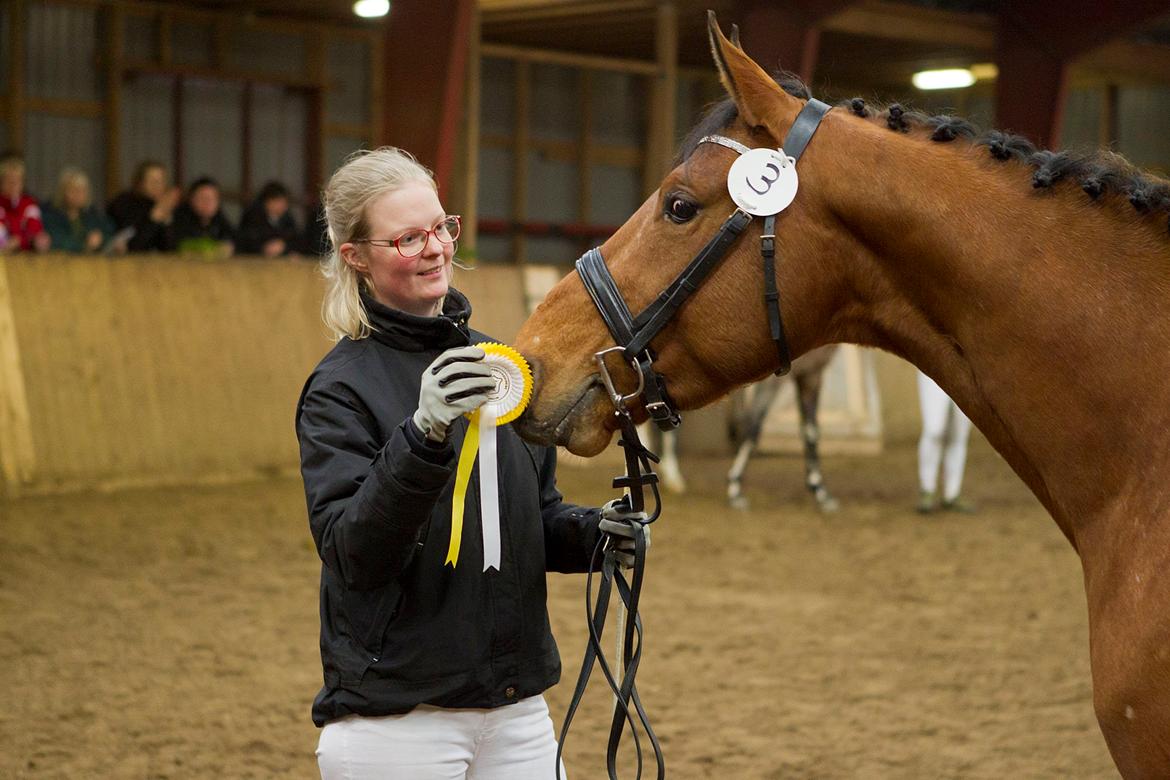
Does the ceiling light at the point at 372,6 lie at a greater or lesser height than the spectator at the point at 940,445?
greater

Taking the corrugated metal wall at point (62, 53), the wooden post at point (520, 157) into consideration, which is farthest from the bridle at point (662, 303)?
the wooden post at point (520, 157)

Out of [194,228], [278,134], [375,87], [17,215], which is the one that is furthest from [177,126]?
[17,215]

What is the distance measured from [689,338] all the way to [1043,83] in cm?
1518

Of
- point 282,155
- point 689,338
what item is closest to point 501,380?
point 689,338

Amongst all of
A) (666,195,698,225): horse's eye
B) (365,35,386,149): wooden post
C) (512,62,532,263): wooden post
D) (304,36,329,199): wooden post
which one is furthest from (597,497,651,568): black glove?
(512,62,532,263): wooden post

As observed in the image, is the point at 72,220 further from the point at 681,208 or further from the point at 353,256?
the point at 681,208

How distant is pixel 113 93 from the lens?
1530 centimetres

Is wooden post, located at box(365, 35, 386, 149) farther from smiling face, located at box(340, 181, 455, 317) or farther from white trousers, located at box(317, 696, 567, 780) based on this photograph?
white trousers, located at box(317, 696, 567, 780)

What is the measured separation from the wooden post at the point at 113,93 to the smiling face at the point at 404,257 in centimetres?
1395

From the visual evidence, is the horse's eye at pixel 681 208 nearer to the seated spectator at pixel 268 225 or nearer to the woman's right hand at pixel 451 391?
the woman's right hand at pixel 451 391

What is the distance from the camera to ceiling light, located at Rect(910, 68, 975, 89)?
63.6 ft

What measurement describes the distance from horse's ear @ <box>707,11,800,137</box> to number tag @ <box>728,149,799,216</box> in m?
0.08

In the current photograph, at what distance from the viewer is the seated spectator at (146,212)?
35.8 feet

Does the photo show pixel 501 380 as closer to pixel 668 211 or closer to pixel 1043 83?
pixel 668 211
